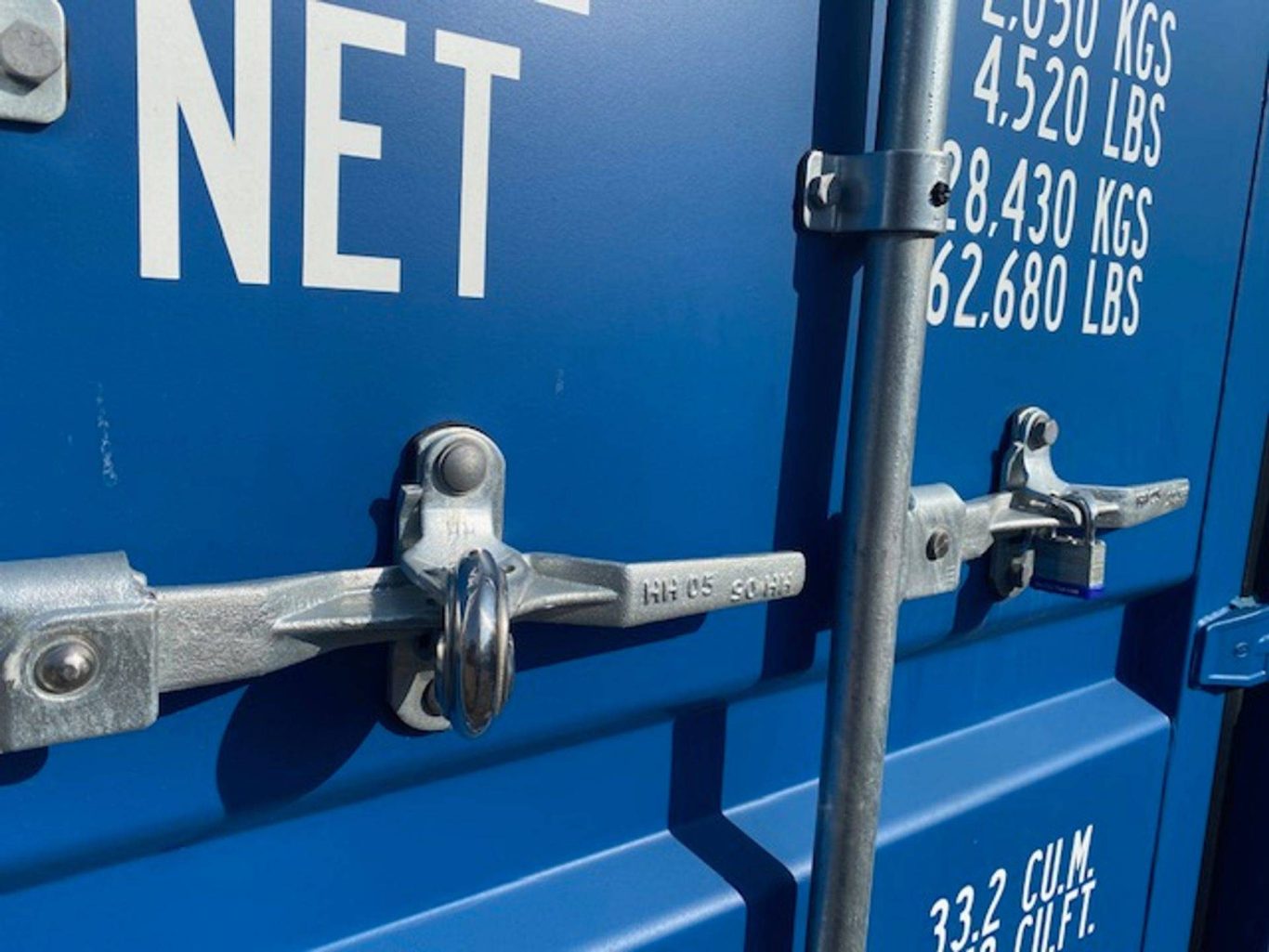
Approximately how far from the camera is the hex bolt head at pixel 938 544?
1.03m

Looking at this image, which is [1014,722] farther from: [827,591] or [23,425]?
[23,425]

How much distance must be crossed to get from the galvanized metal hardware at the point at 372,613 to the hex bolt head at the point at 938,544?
0.72 ft

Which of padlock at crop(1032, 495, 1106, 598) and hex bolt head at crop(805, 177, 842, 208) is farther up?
hex bolt head at crop(805, 177, 842, 208)

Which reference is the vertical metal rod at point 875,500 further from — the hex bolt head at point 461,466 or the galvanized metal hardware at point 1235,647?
the galvanized metal hardware at point 1235,647

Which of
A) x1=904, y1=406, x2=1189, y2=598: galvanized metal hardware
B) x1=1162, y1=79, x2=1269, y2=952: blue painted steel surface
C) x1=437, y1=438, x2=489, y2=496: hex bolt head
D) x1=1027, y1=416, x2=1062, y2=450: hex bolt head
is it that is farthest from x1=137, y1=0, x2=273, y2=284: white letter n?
x1=1162, y1=79, x2=1269, y2=952: blue painted steel surface

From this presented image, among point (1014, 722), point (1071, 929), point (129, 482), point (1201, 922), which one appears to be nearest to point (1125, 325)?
point (1014, 722)

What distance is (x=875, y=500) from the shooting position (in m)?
0.91

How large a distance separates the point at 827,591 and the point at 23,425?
62 centimetres

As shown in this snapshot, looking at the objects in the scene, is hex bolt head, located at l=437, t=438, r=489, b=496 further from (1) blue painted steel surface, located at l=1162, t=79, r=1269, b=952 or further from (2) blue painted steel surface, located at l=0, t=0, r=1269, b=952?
(1) blue painted steel surface, located at l=1162, t=79, r=1269, b=952

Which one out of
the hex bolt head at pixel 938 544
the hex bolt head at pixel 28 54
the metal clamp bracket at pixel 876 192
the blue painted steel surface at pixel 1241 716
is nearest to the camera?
the hex bolt head at pixel 28 54

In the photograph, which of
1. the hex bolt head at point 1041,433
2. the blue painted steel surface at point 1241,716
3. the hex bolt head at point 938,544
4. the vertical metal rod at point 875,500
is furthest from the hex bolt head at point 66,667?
the blue painted steel surface at point 1241,716

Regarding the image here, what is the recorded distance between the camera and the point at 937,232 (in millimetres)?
894

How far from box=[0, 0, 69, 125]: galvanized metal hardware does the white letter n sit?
40mm

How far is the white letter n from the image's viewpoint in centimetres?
63
